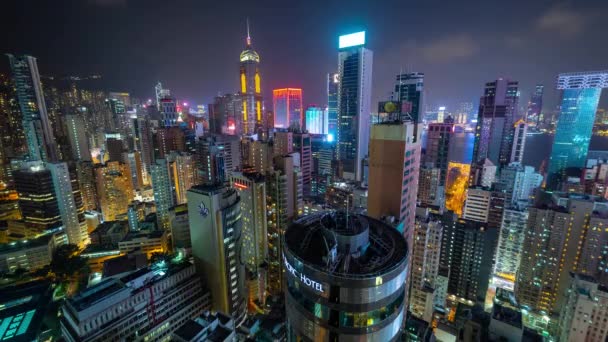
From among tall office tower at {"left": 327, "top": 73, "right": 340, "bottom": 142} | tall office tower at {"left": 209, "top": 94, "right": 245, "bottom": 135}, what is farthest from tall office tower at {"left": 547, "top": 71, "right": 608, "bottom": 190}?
tall office tower at {"left": 209, "top": 94, "right": 245, "bottom": 135}

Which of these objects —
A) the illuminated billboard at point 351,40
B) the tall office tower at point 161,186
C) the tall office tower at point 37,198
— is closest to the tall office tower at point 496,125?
the illuminated billboard at point 351,40

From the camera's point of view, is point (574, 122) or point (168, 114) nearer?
point (574, 122)

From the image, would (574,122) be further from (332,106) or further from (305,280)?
(305,280)

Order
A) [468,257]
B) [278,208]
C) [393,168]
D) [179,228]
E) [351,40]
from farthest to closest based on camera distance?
[351,40] → [179,228] → [278,208] → [468,257] → [393,168]

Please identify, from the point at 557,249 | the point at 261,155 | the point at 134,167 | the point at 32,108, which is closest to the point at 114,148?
the point at 134,167

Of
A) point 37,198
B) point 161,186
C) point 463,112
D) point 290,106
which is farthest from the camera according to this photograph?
point 463,112

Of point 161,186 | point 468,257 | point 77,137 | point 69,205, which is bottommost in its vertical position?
point 468,257
